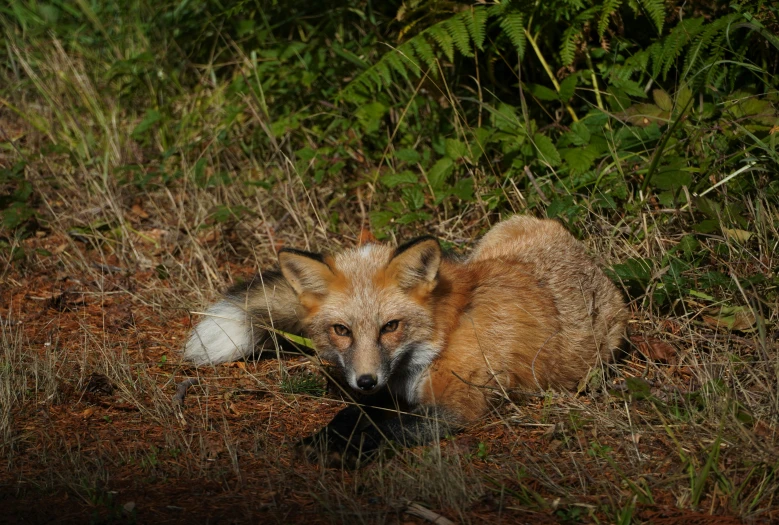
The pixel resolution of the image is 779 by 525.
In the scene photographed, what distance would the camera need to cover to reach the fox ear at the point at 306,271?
173 inches

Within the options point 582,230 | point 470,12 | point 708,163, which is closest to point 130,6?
point 470,12

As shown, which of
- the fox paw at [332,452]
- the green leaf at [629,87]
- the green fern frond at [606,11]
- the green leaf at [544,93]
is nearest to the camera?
the fox paw at [332,452]

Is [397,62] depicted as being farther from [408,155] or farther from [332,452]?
[332,452]

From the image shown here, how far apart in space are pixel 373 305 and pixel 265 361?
1321 millimetres

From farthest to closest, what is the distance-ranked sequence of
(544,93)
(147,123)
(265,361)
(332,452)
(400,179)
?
1. (147,123)
2. (400,179)
3. (544,93)
4. (265,361)
5. (332,452)

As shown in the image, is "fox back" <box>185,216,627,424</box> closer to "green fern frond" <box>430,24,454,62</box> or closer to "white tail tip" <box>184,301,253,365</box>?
"white tail tip" <box>184,301,253,365</box>

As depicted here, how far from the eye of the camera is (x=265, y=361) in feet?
17.6

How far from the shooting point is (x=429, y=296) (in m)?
4.46

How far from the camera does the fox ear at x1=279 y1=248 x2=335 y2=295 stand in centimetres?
440

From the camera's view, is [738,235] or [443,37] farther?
[443,37]

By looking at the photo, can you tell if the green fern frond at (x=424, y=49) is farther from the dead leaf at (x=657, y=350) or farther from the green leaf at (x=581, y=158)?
the dead leaf at (x=657, y=350)

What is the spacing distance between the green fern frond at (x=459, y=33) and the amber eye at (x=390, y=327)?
2.53m

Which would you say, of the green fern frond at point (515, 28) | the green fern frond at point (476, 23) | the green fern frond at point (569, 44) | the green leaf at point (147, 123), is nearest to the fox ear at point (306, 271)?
the green fern frond at point (476, 23)

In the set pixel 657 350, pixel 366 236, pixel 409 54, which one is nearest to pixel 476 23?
pixel 409 54
